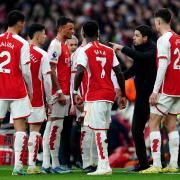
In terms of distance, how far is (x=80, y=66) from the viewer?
571 inches

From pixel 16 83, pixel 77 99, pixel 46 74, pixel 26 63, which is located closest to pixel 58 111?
pixel 77 99

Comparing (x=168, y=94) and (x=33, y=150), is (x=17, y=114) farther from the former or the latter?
(x=168, y=94)

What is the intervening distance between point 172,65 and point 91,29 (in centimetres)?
134

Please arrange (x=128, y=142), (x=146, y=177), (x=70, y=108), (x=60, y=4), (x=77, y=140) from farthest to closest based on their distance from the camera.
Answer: (x=60, y=4), (x=128, y=142), (x=77, y=140), (x=70, y=108), (x=146, y=177)

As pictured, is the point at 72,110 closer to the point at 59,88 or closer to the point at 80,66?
the point at 59,88

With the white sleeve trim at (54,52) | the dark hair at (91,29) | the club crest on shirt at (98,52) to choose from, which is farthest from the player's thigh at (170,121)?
the white sleeve trim at (54,52)

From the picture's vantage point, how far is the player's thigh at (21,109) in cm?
1434

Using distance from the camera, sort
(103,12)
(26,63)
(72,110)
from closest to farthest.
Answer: (26,63) < (72,110) < (103,12)

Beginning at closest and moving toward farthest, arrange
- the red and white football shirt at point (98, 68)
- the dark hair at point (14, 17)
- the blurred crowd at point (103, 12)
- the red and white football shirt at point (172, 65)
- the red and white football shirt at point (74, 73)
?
1. the dark hair at point (14, 17)
2. the red and white football shirt at point (98, 68)
3. the red and white football shirt at point (172, 65)
4. the red and white football shirt at point (74, 73)
5. the blurred crowd at point (103, 12)

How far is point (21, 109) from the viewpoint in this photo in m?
14.3

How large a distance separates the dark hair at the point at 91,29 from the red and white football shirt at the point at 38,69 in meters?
0.73

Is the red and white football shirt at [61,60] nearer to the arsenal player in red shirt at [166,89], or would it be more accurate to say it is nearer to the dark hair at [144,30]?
the dark hair at [144,30]

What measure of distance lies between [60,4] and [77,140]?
13.0 m

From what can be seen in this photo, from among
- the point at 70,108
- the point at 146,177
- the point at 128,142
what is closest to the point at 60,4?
the point at 128,142
